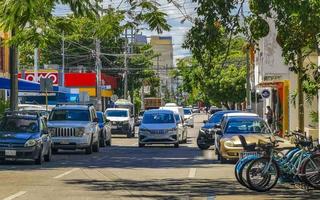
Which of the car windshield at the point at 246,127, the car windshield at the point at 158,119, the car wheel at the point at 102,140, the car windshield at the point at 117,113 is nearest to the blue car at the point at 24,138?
the car windshield at the point at 246,127

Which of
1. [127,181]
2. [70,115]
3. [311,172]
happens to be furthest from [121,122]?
[311,172]

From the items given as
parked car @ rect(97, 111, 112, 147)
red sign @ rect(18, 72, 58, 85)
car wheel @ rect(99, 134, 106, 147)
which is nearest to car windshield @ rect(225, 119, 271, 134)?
parked car @ rect(97, 111, 112, 147)

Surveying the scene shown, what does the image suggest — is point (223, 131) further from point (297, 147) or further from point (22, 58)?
point (22, 58)

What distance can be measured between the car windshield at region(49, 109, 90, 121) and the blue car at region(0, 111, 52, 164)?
632 centimetres

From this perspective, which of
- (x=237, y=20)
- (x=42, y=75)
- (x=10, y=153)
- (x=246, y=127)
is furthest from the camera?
(x=42, y=75)

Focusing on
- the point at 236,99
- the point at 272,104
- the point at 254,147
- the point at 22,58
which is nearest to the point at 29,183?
the point at 254,147

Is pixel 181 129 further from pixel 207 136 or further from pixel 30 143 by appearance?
pixel 30 143

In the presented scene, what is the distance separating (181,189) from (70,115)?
1623cm

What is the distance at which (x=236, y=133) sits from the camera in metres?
25.9

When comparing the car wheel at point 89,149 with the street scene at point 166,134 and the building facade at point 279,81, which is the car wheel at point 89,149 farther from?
the building facade at point 279,81

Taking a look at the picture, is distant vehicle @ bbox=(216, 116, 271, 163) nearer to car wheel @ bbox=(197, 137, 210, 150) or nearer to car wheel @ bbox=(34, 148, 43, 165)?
car wheel @ bbox=(34, 148, 43, 165)

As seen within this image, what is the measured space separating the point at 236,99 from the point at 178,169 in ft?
206

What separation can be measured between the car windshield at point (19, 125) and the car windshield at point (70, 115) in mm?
6926

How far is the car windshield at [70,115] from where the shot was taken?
3272 cm
